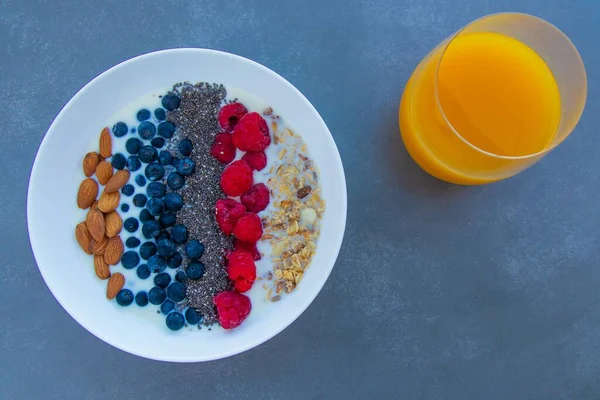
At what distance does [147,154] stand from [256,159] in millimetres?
171

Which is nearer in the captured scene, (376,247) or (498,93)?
(498,93)

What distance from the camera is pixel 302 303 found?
77 cm

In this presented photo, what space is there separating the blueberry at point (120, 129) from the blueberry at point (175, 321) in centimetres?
30

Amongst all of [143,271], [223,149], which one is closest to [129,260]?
[143,271]

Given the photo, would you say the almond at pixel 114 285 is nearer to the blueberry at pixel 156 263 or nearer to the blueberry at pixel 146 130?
the blueberry at pixel 156 263

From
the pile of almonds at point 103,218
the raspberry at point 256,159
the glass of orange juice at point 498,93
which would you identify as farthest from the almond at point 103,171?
the glass of orange juice at point 498,93

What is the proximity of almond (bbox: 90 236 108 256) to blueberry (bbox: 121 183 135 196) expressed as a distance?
8 cm

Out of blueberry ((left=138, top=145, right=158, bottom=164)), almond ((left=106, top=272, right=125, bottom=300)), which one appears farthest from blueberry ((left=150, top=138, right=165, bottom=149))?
almond ((left=106, top=272, right=125, bottom=300))

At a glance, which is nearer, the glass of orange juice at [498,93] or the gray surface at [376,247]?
the glass of orange juice at [498,93]

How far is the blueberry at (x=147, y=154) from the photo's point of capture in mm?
812

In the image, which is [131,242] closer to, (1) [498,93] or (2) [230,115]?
(2) [230,115]

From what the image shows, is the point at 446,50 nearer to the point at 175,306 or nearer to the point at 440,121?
the point at 440,121

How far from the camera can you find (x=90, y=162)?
81 centimetres

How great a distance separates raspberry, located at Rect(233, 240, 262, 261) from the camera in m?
0.81
